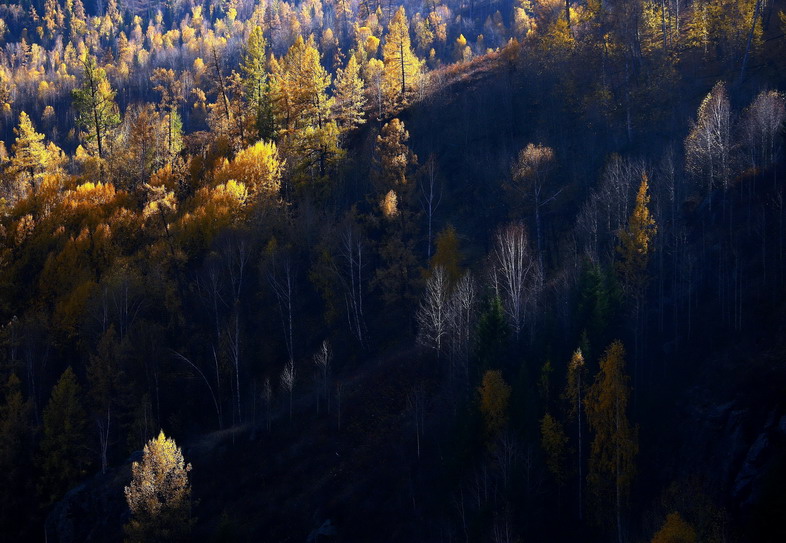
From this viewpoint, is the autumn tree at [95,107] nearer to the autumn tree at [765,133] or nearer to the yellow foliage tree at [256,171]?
the yellow foliage tree at [256,171]

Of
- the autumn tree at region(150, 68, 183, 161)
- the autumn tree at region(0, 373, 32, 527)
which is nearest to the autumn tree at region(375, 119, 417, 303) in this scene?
the autumn tree at region(0, 373, 32, 527)

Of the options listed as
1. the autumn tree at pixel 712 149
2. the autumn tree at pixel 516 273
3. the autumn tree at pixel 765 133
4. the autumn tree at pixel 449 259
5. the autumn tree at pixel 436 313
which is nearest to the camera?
the autumn tree at pixel 516 273

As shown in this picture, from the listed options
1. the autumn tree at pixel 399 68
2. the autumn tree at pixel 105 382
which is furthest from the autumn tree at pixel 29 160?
the autumn tree at pixel 399 68

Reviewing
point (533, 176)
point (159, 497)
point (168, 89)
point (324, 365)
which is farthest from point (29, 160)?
point (168, 89)

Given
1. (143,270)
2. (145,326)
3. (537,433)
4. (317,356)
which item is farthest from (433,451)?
(143,270)

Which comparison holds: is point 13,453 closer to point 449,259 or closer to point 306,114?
point 449,259

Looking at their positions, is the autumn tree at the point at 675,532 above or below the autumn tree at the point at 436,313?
below

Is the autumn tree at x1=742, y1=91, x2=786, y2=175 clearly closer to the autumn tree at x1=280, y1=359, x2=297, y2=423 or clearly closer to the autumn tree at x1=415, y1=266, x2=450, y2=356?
the autumn tree at x1=415, y1=266, x2=450, y2=356
